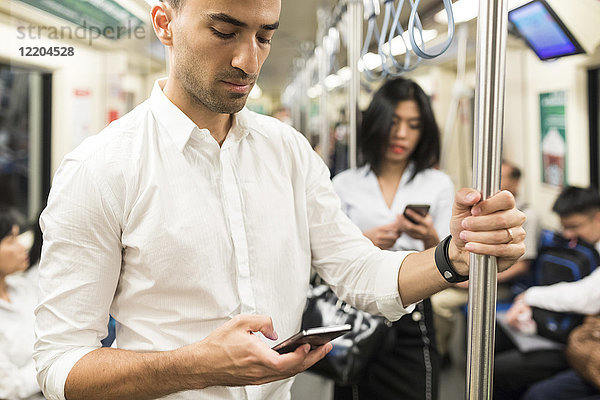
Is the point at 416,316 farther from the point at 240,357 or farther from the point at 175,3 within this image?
the point at 175,3

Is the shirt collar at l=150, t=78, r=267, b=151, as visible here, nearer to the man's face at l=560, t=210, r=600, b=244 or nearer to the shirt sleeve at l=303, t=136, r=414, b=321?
the shirt sleeve at l=303, t=136, r=414, b=321

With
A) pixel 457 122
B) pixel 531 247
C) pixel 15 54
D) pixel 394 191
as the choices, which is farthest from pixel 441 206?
pixel 457 122

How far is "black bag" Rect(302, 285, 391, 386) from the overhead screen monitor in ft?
3.42

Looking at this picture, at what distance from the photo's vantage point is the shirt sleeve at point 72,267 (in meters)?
1.19

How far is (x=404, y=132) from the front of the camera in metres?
1.99

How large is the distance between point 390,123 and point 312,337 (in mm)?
1123

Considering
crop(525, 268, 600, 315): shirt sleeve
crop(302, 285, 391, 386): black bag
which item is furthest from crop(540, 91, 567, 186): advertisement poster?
crop(302, 285, 391, 386): black bag

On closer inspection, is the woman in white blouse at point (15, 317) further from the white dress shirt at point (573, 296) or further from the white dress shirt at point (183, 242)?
the white dress shirt at point (573, 296)

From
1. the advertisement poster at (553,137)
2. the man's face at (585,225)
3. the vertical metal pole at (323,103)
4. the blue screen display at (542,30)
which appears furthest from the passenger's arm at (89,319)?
the advertisement poster at (553,137)

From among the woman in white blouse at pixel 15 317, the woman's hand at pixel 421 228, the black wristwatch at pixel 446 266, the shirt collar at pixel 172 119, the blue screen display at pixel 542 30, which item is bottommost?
the woman in white blouse at pixel 15 317

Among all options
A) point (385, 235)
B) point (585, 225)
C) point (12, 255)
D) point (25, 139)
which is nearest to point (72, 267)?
point (385, 235)

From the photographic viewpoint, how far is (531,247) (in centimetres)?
400

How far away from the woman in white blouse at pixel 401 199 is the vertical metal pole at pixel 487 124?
0.59 meters

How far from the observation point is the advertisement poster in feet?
13.9
